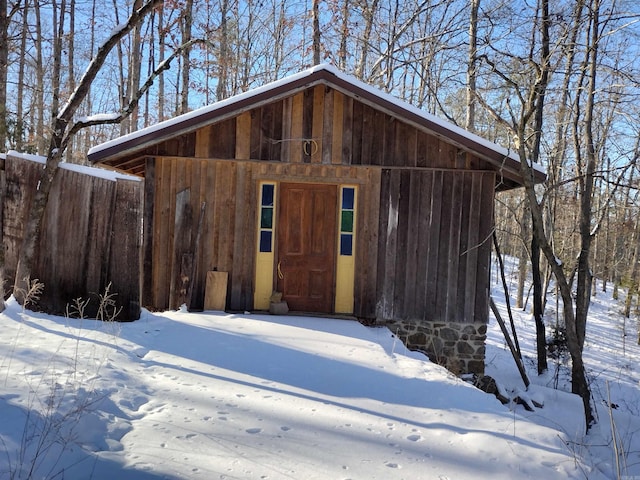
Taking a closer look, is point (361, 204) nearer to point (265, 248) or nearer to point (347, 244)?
point (347, 244)

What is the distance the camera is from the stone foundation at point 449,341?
24.4ft

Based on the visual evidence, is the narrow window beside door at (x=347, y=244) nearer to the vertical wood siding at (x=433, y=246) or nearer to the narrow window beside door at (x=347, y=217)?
the narrow window beside door at (x=347, y=217)

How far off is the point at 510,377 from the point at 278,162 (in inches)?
236

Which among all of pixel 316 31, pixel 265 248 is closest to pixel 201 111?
Answer: pixel 265 248

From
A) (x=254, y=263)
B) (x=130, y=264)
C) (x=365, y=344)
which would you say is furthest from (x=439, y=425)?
(x=254, y=263)

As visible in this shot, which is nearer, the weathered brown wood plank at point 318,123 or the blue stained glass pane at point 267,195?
the weathered brown wood plank at point 318,123

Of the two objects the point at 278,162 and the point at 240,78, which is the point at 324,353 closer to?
the point at 278,162

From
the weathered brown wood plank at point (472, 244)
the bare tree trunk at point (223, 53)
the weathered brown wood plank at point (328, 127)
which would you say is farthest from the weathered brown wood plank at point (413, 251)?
the bare tree trunk at point (223, 53)

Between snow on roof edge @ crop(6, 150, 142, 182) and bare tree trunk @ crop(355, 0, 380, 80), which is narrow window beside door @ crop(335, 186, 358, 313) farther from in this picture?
bare tree trunk @ crop(355, 0, 380, 80)

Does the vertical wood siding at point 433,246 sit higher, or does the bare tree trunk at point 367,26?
the bare tree trunk at point 367,26

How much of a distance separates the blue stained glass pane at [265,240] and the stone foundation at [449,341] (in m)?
2.30

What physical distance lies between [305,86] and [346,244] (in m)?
2.59

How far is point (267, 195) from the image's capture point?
7605 millimetres

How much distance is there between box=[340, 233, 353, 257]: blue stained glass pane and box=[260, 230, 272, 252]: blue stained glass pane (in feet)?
3.91
